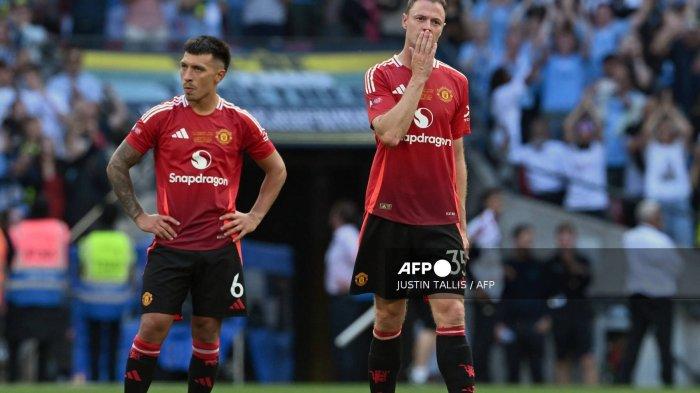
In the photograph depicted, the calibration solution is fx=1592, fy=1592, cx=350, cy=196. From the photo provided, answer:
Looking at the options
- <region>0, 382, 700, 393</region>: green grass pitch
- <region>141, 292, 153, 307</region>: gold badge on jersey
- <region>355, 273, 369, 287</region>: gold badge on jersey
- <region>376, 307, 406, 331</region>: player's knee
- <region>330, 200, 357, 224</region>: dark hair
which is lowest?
<region>0, 382, 700, 393</region>: green grass pitch

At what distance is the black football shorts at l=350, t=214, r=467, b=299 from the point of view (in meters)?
9.47

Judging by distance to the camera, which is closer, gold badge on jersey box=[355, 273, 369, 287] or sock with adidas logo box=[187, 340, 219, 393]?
gold badge on jersey box=[355, 273, 369, 287]

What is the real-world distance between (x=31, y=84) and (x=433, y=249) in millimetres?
12463

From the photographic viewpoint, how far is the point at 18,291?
18.3 meters

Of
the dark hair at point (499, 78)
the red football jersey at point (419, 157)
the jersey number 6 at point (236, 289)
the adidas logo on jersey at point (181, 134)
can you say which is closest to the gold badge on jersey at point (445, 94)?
the red football jersey at point (419, 157)

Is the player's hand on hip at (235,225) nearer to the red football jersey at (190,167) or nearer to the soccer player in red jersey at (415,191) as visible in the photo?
the red football jersey at (190,167)

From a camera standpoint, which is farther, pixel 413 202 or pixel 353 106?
pixel 353 106

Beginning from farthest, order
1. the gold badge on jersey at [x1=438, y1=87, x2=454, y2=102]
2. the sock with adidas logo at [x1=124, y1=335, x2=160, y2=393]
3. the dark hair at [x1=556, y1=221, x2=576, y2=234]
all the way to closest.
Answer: the dark hair at [x1=556, y1=221, x2=576, y2=234]
the sock with adidas logo at [x1=124, y1=335, x2=160, y2=393]
the gold badge on jersey at [x1=438, y1=87, x2=454, y2=102]

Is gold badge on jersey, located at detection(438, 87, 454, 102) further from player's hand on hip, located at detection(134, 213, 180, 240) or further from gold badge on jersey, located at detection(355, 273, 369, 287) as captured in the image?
player's hand on hip, located at detection(134, 213, 180, 240)

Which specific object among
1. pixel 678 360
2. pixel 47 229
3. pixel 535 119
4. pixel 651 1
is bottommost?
pixel 678 360

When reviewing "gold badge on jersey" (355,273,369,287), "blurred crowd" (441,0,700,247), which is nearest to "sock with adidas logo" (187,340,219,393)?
"gold badge on jersey" (355,273,369,287)

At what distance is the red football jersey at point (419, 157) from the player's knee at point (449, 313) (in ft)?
1.70

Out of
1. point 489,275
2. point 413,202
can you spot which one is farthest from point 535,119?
point 413,202

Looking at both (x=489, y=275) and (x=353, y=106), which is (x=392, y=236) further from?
(x=353, y=106)
